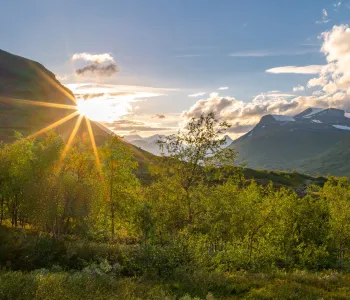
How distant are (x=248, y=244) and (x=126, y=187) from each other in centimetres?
1707

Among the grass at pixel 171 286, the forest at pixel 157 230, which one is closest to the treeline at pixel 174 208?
the forest at pixel 157 230

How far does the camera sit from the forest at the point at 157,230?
71.9ft

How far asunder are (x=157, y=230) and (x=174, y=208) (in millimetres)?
2524

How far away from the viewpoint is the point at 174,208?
28.9 metres

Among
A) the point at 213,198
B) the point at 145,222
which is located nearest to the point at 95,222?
the point at 145,222

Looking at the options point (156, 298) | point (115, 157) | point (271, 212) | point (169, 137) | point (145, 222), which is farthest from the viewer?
point (115, 157)

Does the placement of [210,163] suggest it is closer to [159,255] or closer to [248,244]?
[159,255]

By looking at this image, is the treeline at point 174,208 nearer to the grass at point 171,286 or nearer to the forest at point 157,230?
the forest at point 157,230

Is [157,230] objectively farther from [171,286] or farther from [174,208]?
[171,286]

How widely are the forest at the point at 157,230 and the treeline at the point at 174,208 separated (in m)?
0.12

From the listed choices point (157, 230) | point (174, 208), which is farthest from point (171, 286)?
point (174, 208)

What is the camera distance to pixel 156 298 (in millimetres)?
17953

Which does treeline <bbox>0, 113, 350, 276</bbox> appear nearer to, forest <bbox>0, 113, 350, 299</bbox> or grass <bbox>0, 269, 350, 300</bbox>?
forest <bbox>0, 113, 350, 299</bbox>

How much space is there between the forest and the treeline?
122 millimetres
